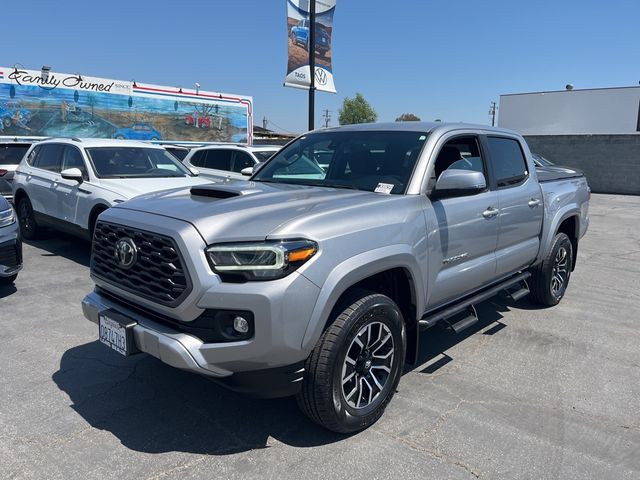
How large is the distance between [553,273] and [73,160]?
265 inches

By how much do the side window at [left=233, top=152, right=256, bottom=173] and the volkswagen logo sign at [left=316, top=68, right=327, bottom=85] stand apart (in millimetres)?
5572

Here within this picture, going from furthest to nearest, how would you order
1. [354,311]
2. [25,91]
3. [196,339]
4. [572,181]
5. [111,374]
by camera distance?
[25,91]
[572,181]
[111,374]
[354,311]
[196,339]

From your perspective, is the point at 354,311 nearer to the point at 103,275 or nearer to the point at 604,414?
the point at 103,275

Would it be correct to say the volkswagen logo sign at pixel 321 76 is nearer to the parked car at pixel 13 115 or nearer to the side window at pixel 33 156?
the side window at pixel 33 156

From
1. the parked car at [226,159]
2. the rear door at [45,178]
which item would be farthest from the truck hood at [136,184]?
the parked car at [226,159]

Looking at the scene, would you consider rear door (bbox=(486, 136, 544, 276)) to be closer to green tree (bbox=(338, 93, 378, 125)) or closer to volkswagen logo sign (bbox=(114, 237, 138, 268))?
volkswagen logo sign (bbox=(114, 237, 138, 268))

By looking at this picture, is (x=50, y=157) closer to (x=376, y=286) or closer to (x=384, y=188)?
(x=384, y=188)

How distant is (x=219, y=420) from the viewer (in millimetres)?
3279

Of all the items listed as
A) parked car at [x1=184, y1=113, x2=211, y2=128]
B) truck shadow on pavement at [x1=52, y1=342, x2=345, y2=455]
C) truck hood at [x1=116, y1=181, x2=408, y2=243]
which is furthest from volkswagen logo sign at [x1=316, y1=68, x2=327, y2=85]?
truck shadow on pavement at [x1=52, y1=342, x2=345, y2=455]

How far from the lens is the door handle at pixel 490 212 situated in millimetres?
4145

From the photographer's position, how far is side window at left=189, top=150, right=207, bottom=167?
11625 mm

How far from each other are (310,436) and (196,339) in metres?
0.96

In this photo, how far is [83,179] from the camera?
24.0ft

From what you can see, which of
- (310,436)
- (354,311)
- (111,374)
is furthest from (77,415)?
(354,311)
